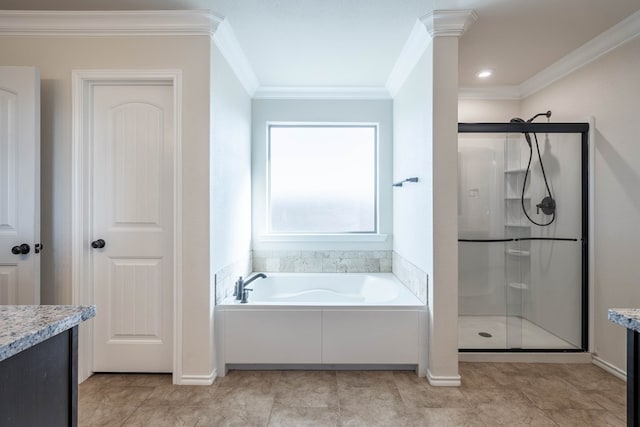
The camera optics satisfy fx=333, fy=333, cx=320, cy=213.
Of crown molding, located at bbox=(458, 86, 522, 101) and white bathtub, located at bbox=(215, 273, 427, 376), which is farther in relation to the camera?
crown molding, located at bbox=(458, 86, 522, 101)

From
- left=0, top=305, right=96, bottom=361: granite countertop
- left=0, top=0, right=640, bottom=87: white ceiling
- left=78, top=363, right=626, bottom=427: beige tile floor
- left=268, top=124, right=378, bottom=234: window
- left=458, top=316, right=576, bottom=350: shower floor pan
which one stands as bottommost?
left=78, top=363, right=626, bottom=427: beige tile floor

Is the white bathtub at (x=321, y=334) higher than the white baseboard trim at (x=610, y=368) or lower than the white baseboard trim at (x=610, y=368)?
higher

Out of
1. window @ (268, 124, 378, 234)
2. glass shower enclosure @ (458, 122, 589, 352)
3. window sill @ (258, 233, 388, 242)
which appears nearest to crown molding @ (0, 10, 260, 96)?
window @ (268, 124, 378, 234)

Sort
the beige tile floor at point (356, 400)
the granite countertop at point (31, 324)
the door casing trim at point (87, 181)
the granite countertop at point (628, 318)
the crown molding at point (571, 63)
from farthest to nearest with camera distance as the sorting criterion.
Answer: the crown molding at point (571, 63)
the door casing trim at point (87, 181)
the beige tile floor at point (356, 400)
the granite countertop at point (628, 318)
the granite countertop at point (31, 324)

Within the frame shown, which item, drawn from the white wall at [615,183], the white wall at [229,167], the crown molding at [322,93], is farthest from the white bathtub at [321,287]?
the crown molding at [322,93]

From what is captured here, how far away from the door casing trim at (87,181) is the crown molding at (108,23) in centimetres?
26

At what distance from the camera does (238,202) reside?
2.94 m

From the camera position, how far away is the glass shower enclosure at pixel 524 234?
269 cm

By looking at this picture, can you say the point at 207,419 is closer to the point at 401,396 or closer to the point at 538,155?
the point at 401,396

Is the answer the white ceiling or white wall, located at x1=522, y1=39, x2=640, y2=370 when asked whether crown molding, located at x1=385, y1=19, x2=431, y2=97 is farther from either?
white wall, located at x1=522, y1=39, x2=640, y2=370

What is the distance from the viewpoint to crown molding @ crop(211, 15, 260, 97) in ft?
7.38

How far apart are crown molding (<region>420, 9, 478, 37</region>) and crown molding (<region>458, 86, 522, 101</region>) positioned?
135cm

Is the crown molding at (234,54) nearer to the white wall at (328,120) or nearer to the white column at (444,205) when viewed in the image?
the white wall at (328,120)

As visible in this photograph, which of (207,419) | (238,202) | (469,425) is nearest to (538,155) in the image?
(469,425)
